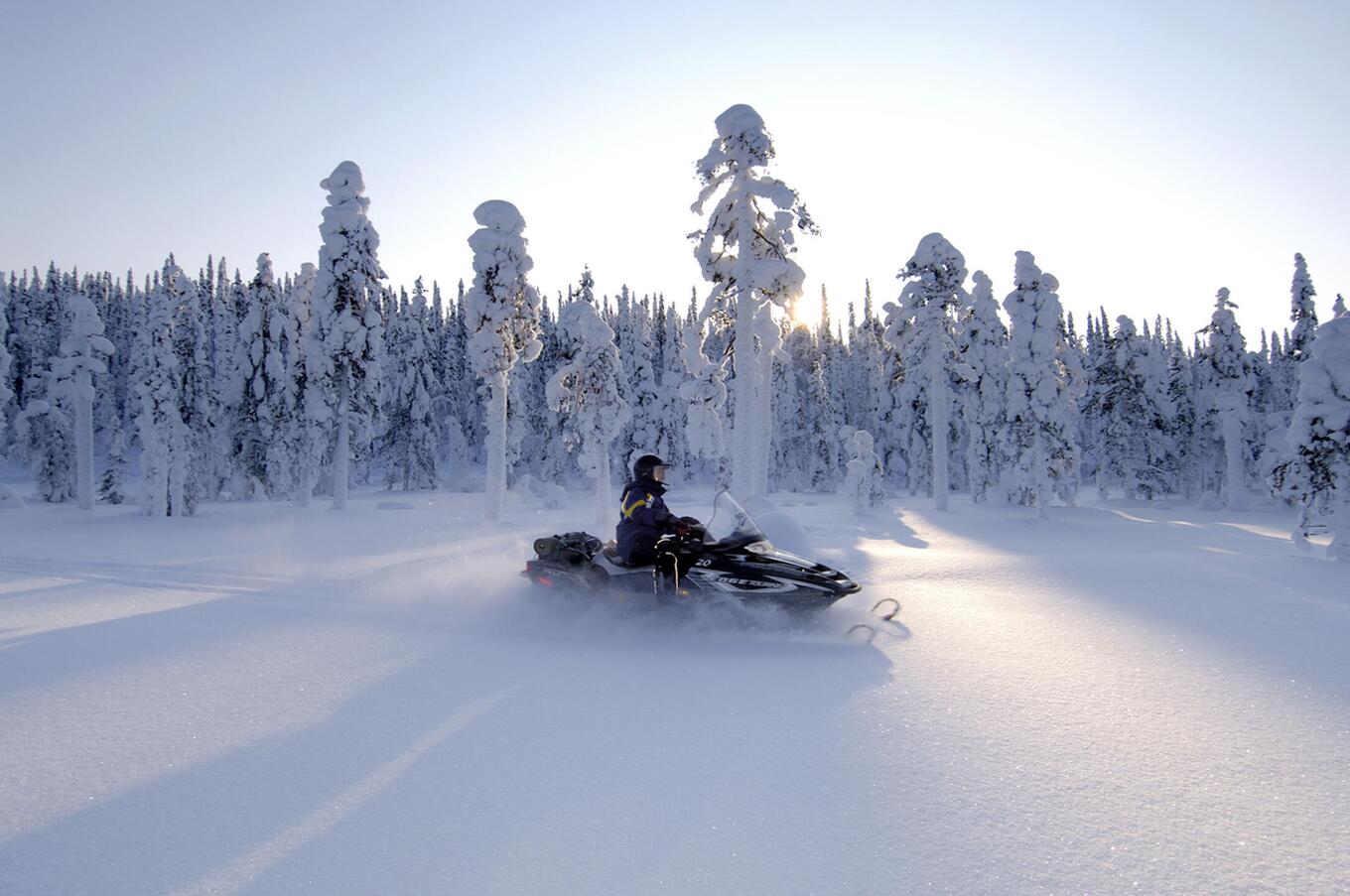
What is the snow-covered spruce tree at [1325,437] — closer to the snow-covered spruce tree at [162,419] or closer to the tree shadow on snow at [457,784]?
the tree shadow on snow at [457,784]

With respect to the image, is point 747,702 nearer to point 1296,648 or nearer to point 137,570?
point 1296,648

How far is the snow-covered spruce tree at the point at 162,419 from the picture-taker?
28.3m

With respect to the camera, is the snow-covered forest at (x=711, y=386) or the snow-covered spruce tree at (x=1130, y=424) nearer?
the snow-covered forest at (x=711, y=386)

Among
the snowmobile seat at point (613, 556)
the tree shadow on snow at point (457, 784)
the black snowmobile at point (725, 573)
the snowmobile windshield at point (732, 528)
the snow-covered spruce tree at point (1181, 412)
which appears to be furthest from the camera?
the snow-covered spruce tree at point (1181, 412)

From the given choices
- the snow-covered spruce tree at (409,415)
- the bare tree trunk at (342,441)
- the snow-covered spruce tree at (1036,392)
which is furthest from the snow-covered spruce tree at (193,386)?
the snow-covered spruce tree at (1036,392)

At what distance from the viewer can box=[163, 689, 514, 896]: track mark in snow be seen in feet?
9.64

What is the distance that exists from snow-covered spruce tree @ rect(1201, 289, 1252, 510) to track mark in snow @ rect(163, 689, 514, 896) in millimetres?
42533

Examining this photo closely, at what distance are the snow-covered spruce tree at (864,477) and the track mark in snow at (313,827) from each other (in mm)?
27165

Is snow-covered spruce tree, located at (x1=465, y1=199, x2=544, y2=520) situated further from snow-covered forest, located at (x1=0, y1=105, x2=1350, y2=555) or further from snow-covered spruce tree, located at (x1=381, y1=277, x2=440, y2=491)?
snow-covered spruce tree, located at (x1=381, y1=277, x2=440, y2=491)

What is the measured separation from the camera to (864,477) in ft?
102

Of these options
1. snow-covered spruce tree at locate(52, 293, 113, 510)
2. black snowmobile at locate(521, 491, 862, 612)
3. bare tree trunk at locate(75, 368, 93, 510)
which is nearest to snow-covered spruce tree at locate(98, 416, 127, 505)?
snow-covered spruce tree at locate(52, 293, 113, 510)

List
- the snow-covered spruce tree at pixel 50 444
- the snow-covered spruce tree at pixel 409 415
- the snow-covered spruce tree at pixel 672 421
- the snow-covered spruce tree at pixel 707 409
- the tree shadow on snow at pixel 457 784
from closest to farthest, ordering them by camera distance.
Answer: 1. the tree shadow on snow at pixel 457 784
2. the snow-covered spruce tree at pixel 707 409
3. the snow-covered spruce tree at pixel 50 444
4. the snow-covered spruce tree at pixel 409 415
5. the snow-covered spruce tree at pixel 672 421

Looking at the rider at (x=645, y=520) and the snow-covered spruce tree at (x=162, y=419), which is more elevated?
the snow-covered spruce tree at (x=162, y=419)

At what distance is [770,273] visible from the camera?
68.7 ft
